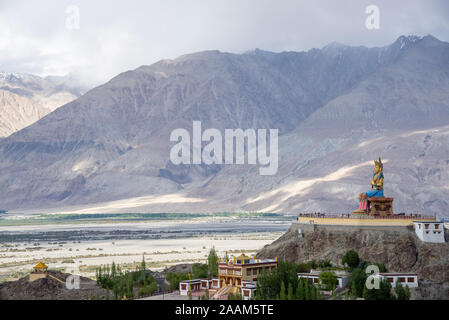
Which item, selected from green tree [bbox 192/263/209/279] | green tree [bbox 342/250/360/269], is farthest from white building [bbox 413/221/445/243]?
green tree [bbox 192/263/209/279]

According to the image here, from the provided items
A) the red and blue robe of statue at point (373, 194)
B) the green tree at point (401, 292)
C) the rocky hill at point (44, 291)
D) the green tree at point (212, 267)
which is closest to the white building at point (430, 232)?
the red and blue robe of statue at point (373, 194)

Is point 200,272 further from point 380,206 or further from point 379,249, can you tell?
point 380,206

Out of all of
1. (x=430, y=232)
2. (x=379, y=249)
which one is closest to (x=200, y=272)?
(x=379, y=249)

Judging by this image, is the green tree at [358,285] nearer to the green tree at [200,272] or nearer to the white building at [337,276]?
the white building at [337,276]

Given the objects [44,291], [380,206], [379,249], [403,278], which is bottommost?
[44,291]

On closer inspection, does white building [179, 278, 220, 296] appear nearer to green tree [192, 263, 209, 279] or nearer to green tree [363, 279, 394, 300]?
green tree [192, 263, 209, 279]
